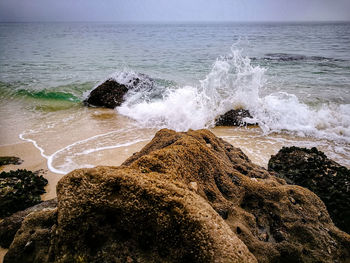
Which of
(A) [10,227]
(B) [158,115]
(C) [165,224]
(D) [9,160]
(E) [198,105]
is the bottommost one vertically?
(B) [158,115]

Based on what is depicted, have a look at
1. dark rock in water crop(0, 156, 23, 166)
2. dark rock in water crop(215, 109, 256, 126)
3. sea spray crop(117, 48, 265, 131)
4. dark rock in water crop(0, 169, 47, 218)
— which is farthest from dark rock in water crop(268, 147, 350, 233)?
dark rock in water crop(0, 156, 23, 166)

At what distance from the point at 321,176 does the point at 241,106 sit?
4.33 meters

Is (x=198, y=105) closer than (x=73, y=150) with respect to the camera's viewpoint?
No

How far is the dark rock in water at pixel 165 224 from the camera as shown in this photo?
4.53 feet

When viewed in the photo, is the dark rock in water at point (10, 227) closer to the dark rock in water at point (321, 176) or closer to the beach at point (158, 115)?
the beach at point (158, 115)

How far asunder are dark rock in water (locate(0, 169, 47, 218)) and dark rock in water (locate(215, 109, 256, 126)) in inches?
194

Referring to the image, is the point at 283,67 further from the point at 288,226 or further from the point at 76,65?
the point at 288,226

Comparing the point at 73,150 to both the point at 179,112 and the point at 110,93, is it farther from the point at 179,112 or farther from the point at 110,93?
the point at 110,93

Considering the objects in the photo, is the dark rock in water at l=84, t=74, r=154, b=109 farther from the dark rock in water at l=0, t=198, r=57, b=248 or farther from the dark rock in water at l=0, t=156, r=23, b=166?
the dark rock in water at l=0, t=198, r=57, b=248

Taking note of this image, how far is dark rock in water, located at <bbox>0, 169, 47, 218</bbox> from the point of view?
307cm

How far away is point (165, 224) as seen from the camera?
55.4 inches

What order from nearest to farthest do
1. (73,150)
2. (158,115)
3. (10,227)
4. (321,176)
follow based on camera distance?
(10,227) → (321,176) → (73,150) → (158,115)

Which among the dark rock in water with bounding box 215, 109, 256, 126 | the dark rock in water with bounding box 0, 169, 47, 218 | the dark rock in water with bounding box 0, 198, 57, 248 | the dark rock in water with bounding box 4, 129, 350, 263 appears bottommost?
the dark rock in water with bounding box 215, 109, 256, 126

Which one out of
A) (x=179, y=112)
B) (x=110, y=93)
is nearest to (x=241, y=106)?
(x=179, y=112)
